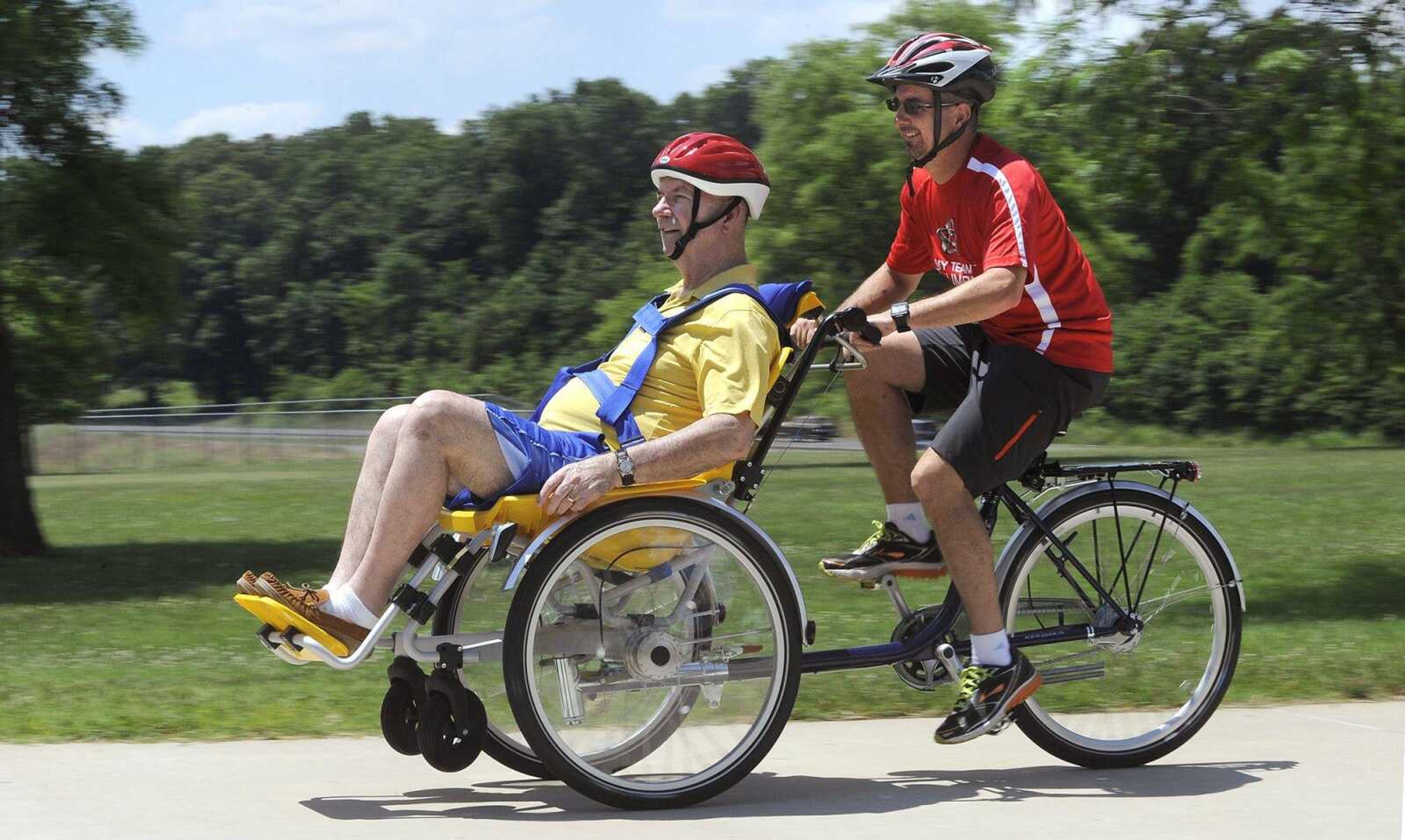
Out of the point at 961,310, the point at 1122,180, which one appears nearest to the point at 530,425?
the point at 961,310

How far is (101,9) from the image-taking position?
40.4 feet

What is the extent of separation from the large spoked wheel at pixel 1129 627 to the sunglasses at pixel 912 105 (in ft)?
3.95

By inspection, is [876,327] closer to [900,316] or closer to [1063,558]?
[900,316]

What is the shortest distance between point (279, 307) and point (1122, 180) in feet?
243

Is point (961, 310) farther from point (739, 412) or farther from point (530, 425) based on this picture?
point (530, 425)

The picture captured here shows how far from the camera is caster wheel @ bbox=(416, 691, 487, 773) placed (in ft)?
14.6

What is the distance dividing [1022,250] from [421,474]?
1.65 m

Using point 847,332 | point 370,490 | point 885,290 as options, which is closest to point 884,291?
point 885,290

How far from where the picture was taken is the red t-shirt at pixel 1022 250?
4641 mm

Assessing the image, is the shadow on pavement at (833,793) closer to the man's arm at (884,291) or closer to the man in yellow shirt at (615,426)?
the man in yellow shirt at (615,426)

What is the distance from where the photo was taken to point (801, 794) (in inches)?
183

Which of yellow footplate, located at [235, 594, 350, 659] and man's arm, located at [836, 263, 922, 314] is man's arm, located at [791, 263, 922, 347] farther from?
yellow footplate, located at [235, 594, 350, 659]

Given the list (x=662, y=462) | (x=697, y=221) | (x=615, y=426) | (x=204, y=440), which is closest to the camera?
(x=662, y=462)

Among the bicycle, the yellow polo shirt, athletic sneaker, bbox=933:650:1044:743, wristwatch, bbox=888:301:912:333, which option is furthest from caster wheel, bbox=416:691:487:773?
wristwatch, bbox=888:301:912:333
